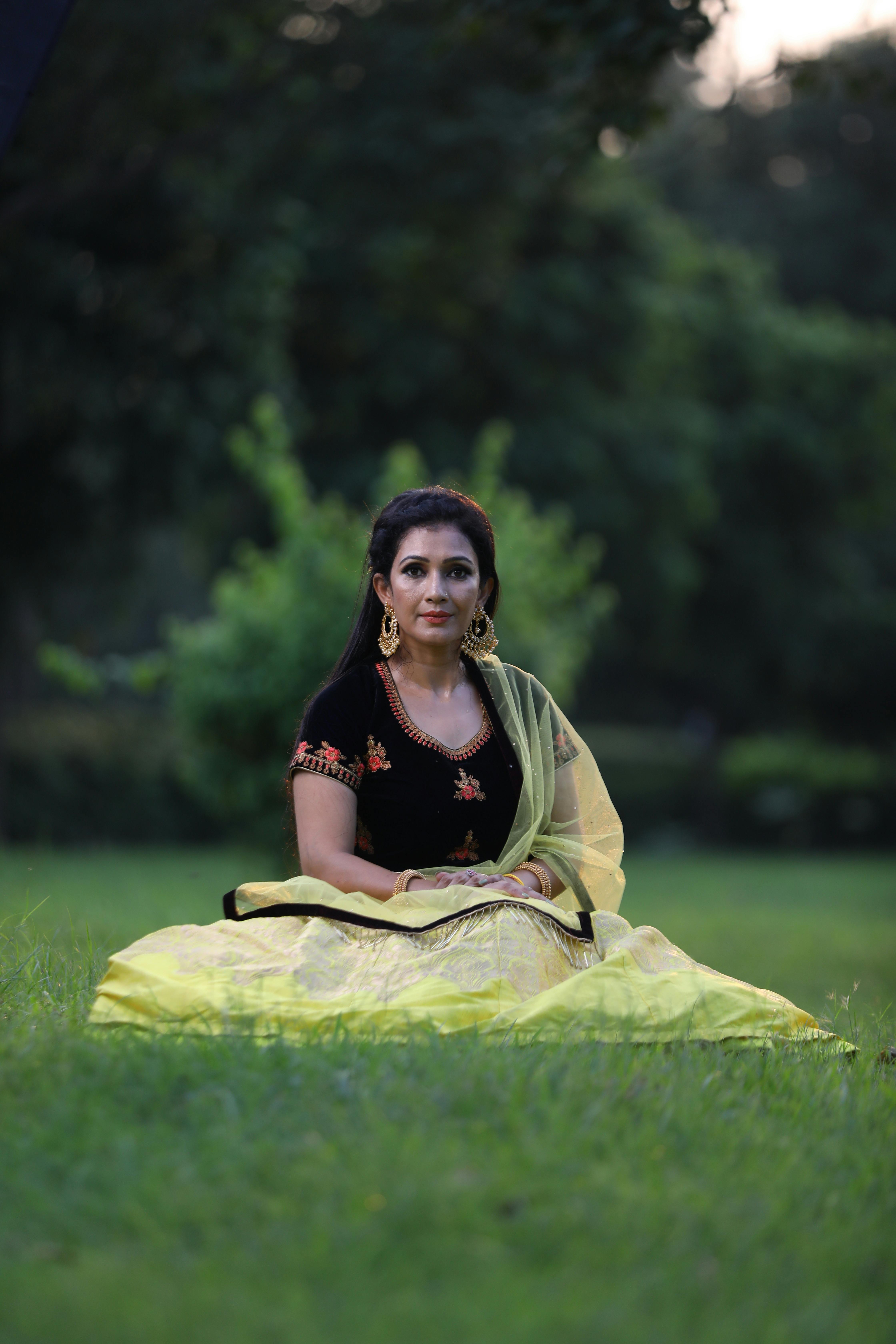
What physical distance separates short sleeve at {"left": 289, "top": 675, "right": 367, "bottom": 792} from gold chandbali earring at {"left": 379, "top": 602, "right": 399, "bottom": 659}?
185mm

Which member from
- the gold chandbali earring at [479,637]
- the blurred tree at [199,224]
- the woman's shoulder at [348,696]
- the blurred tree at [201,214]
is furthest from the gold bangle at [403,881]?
the blurred tree at [201,214]

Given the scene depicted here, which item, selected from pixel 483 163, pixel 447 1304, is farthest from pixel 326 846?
pixel 483 163

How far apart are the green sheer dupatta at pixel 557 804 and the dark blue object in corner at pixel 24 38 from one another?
87.9 inches

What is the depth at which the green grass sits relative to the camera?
76.2 inches

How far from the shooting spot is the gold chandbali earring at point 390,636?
4086 mm

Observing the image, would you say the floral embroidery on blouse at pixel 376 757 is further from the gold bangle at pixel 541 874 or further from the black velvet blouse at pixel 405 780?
the gold bangle at pixel 541 874

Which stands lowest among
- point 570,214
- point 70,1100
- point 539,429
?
point 70,1100

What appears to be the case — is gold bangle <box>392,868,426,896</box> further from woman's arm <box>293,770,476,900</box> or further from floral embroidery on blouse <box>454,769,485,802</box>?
floral embroidery on blouse <box>454,769,485,802</box>

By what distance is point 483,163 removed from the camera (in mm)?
12305

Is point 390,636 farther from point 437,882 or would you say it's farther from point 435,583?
point 437,882

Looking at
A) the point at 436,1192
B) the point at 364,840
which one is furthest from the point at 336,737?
the point at 436,1192

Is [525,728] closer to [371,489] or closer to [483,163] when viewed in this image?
[483,163]

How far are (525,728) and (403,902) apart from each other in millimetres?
792

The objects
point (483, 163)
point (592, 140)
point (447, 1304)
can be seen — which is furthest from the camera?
point (483, 163)
